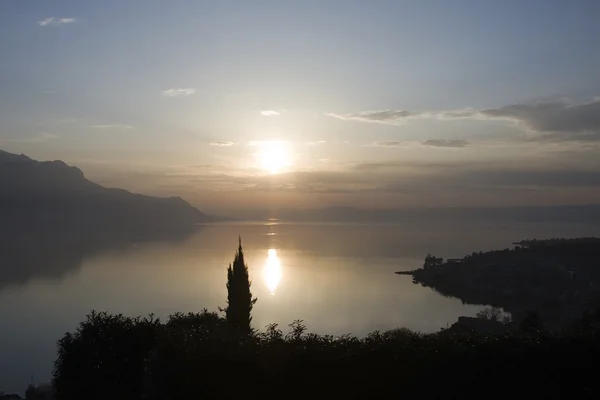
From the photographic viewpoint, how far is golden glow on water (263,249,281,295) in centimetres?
5286

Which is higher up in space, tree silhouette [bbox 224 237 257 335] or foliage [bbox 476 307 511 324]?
tree silhouette [bbox 224 237 257 335]

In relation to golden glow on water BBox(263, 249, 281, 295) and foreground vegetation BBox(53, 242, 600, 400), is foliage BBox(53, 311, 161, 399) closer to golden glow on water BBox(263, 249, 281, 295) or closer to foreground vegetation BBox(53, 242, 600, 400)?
foreground vegetation BBox(53, 242, 600, 400)

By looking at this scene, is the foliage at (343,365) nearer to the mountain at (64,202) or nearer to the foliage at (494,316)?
the foliage at (494,316)

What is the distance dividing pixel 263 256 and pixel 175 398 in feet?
246

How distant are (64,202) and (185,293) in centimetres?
10978

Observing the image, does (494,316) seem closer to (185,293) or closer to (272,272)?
(185,293)

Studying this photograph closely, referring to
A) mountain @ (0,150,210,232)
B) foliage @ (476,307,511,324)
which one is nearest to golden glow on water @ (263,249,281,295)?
foliage @ (476,307,511,324)

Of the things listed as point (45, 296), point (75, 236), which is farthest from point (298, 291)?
point (75, 236)

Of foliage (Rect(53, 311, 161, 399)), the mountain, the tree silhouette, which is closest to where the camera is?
foliage (Rect(53, 311, 161, 399))

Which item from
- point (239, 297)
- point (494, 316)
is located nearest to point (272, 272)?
point (494, 316)

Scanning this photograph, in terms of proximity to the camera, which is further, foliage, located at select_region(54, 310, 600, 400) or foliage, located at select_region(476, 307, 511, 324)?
foliage, located at select_region(476, 307, 511, 324)

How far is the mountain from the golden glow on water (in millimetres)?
66251

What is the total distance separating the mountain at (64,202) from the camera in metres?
123

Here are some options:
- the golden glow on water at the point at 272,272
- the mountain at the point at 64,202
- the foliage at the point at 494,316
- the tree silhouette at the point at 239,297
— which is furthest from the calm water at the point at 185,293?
the mountain at the point at 64,202
